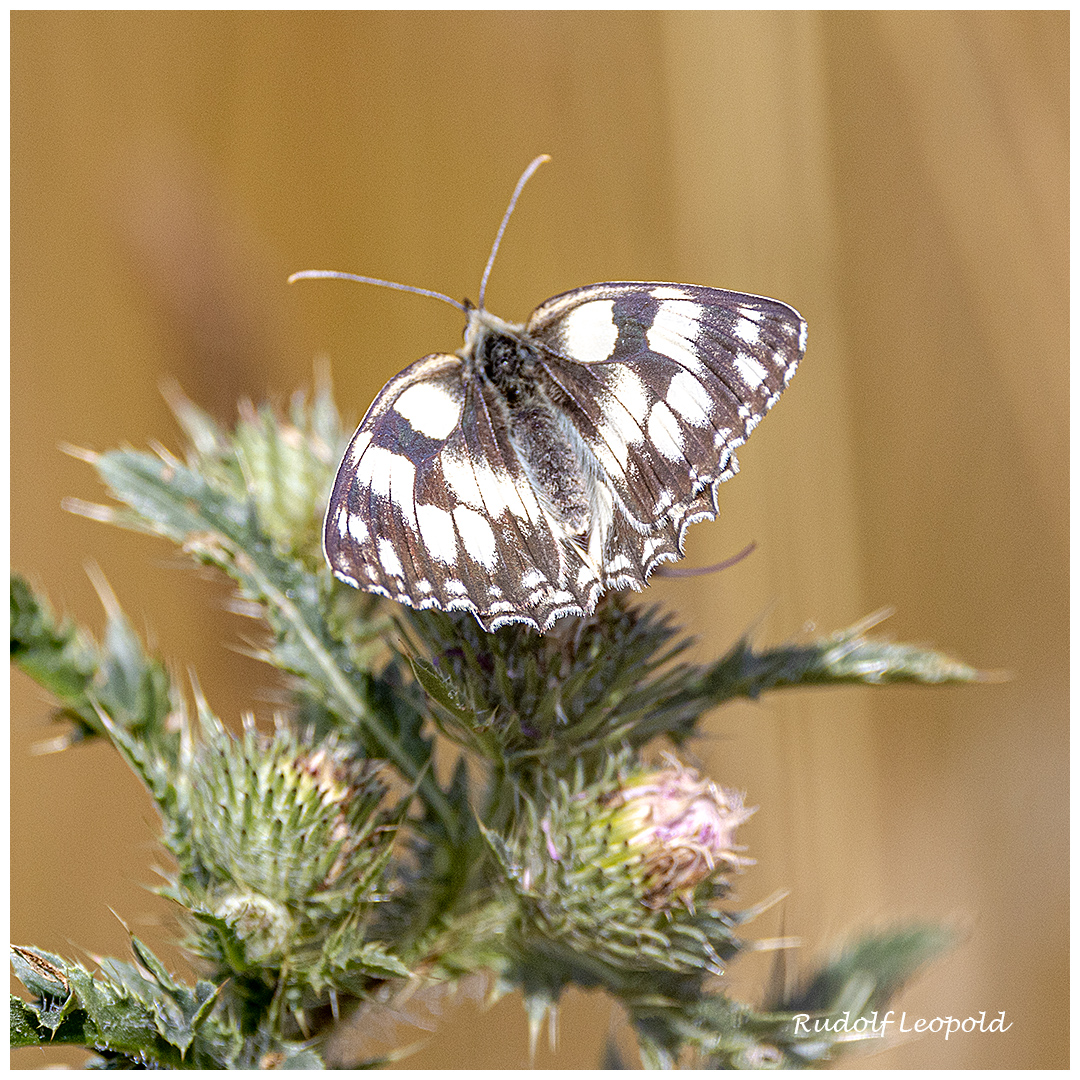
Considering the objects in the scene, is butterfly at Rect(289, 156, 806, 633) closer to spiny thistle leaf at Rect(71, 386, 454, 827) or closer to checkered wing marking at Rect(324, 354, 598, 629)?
checkered wing marking at Rect(324, 354, 598, 629)

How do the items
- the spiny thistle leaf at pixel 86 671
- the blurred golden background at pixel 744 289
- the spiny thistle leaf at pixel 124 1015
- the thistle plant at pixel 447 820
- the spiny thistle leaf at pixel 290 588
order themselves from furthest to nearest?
the blurred golden background at pixel 744 289 < the spiny thistle leaf at pixel 86 671 < the spiny thistle leaf at pixel 290 588 < the thistle plant at pixel 447 820 < the spiny thistle leaf at pixel 124 1015

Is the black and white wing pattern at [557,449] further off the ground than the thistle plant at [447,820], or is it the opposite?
the black and white wing pattern at [557,449]

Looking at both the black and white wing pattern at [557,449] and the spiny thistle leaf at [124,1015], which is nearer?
the spiny thistle leaf at [124,1015]

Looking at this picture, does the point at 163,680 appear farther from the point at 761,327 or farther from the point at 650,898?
the point at 761,327

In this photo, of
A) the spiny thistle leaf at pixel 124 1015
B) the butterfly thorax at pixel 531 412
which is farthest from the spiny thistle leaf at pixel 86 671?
the butterfly thorax at pixel 531 412

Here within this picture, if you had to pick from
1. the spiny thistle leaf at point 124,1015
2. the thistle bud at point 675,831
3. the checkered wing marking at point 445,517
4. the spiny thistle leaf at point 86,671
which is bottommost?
the spiny thistle leaf at point 124,1015

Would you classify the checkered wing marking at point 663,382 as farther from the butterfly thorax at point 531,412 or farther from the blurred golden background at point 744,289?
the blurred golden background at point 744,289

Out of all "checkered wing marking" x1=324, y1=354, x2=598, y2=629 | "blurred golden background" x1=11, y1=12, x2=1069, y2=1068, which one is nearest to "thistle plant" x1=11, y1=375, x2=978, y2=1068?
"checkered wing marking" x1=324, y1=354, x2=598, y2=629

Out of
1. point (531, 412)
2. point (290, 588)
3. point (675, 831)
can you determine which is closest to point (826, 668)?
point (675, 831)
